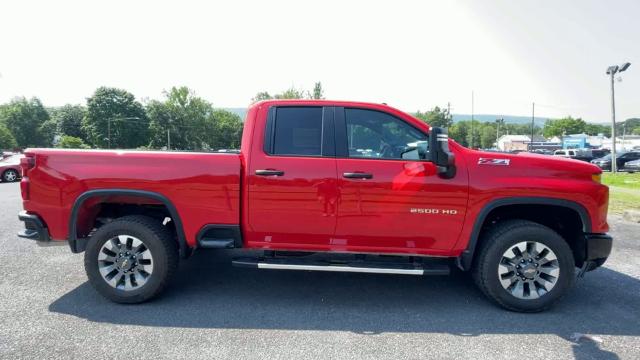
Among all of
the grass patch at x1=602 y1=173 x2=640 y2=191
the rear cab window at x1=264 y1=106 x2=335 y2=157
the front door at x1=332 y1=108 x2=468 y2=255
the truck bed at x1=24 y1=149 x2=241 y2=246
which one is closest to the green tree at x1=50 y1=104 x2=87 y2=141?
the grass patch at x1=602 y1=173 x2=640 y2=191

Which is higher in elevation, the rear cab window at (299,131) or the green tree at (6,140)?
the green tree at (6,140)

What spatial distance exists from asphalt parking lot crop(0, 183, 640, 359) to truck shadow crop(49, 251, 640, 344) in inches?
0.5

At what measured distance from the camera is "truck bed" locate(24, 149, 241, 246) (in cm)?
369

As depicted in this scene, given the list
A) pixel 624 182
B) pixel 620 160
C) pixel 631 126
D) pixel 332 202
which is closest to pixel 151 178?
pixel 332 202

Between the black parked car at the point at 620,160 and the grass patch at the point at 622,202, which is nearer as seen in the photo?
the grass patch at the point at 622,202

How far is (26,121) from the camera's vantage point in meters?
85.2

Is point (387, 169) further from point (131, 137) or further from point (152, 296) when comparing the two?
point (131, 137)

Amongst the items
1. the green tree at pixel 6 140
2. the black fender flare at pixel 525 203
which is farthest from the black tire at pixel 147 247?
the green tree at pixel 6 140

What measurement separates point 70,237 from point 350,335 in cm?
291

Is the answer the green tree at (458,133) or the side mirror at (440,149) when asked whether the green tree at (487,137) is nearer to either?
the green tree at (458,133)

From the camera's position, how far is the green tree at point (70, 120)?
81812 millimetres

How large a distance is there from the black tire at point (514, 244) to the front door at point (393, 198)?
1.35 feet

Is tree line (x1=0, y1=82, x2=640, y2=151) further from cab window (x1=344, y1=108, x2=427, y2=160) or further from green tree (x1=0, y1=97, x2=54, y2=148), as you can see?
cab window (x1=344, y1=108, x2=427, y2=160)

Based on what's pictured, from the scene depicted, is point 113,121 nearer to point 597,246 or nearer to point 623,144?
point 597,246
